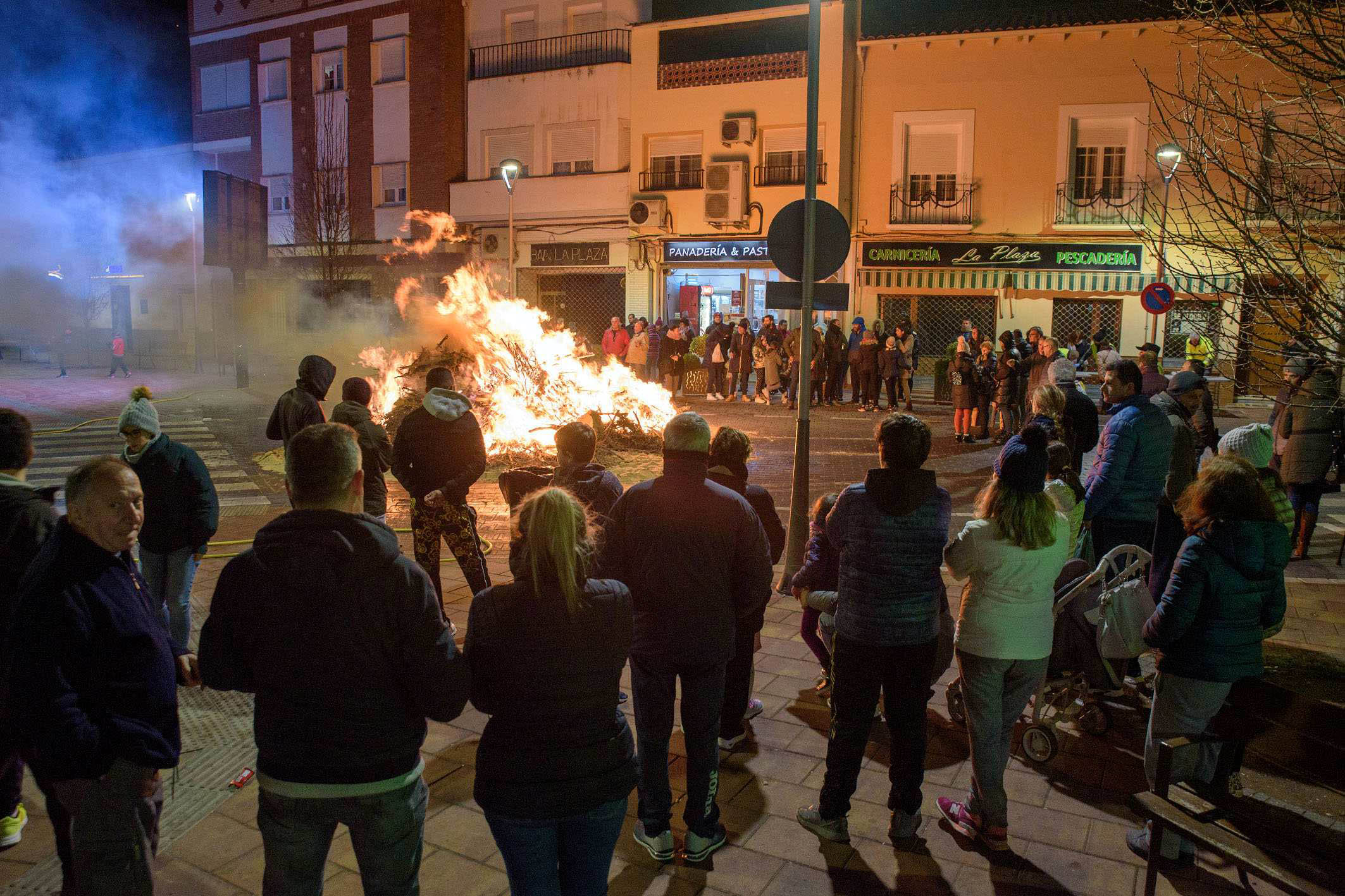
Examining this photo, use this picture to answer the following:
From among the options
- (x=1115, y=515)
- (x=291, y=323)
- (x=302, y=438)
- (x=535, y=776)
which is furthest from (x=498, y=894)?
(x=291, y=323)

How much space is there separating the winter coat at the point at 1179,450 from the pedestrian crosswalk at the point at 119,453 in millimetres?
9157

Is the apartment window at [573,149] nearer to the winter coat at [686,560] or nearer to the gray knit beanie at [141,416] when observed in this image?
the gray knit beanie at [141,416]

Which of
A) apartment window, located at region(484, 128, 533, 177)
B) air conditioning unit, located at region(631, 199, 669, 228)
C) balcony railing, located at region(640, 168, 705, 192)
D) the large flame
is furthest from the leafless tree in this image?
apartment window, located at region(484, 128, 533, 177)

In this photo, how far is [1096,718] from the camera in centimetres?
520

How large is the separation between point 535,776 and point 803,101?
85.4ft

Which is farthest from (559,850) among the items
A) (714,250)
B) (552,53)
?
(552,53)

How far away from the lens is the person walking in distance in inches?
256

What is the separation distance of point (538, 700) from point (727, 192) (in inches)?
1026

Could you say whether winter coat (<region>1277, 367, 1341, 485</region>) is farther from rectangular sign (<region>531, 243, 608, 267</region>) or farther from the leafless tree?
rectangular sign (<region>531, 243, 608, 267</region>)

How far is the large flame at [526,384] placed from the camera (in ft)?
43.1

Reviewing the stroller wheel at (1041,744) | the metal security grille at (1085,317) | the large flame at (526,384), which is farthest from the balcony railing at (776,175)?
the stroller wheel at (1041,744)

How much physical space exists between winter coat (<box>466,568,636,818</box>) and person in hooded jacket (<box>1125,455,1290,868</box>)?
2454 mm

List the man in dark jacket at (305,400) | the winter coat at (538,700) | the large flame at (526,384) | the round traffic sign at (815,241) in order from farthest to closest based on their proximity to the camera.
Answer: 1. the large flame at (526,384)
2. the round traffic sign at (815,241)
3. the man in dark jacket at (305,400)
4. the winter coat at (538,700)

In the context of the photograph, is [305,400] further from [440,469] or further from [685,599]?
[685,599]
